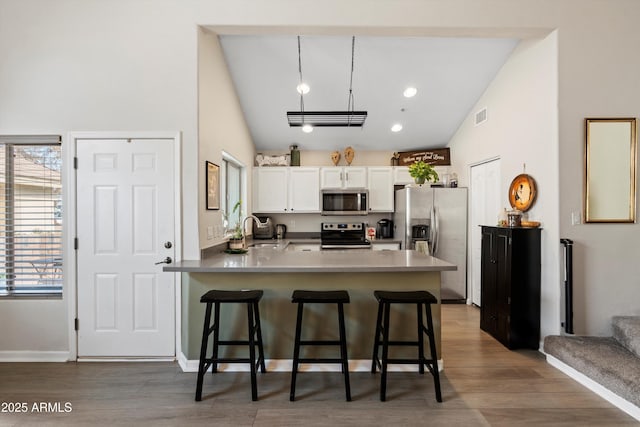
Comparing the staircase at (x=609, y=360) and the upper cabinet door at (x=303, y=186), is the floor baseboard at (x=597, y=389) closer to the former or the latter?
the staircase at (x=609, y=360)

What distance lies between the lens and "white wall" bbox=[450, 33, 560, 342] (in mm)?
3133

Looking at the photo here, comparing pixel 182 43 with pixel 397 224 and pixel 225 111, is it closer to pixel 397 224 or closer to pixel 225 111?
pixel 225 111

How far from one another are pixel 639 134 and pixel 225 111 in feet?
13.4

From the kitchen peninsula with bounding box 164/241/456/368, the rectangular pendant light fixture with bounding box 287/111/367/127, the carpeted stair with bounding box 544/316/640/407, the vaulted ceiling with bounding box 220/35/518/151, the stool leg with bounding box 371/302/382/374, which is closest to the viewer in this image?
the carpeted stair with bounding box 544/316/640/407

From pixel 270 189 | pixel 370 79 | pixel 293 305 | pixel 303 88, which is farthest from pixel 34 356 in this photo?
pixel 370 79

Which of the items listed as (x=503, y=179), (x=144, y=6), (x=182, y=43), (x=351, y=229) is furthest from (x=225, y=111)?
(x=503, y=179)

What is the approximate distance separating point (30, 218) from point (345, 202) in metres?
3.88

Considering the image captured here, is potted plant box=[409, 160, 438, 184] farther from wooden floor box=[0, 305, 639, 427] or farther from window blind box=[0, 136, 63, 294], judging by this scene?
window blind box=[0, 136, 63, 294]

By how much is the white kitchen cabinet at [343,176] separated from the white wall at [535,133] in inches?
73.9

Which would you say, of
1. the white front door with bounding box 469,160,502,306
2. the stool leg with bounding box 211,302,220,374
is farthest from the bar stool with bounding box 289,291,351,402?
the white front door with bounding box 469,160,502,306

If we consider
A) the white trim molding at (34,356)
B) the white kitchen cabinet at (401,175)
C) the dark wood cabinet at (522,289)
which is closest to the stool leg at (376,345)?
the dark wood cabinet at (522,289)

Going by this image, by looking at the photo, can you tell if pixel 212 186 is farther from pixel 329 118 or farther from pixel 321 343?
pixel 321 343

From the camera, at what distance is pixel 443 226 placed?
4965 millimetres

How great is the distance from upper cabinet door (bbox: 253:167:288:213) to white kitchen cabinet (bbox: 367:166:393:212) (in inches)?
54.1
